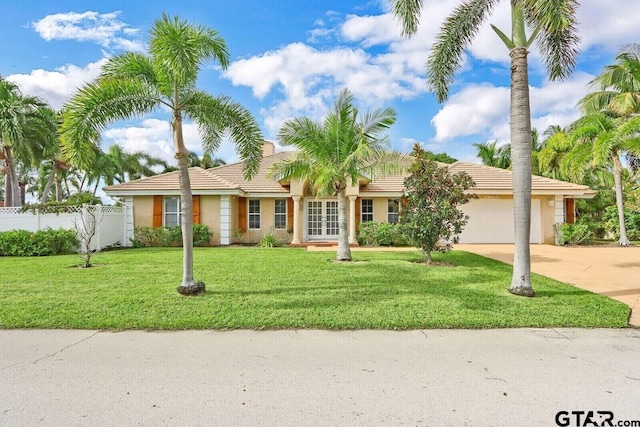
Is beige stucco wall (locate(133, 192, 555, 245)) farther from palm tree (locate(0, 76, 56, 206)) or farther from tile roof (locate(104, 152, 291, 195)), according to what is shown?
palm tree (locate(0, 76, 56, 206))

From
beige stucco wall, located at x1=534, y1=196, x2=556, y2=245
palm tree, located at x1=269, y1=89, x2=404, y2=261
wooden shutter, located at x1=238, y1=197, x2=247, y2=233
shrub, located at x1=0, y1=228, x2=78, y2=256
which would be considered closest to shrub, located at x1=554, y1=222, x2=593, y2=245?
beige stucco wall, located at x1=534, y1=196, x2=556, y2=245

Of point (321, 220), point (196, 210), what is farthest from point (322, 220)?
point (196, 210)

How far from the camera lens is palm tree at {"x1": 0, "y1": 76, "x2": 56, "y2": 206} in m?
16.6

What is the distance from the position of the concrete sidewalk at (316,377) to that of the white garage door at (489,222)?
13.6m

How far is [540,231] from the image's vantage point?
1817cm

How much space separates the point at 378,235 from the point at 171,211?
10.3m

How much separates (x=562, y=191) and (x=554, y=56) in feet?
36.8

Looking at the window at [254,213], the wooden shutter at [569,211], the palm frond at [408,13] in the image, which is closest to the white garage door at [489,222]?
the wooden shutter at [569,211]

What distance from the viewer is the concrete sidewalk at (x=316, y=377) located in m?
3.10

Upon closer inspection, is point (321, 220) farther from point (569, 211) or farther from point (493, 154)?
point (493, 154)

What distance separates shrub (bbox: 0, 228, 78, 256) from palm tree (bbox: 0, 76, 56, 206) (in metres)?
5.74

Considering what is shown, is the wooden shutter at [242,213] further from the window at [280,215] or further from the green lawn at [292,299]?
the green lawn at [292,299]

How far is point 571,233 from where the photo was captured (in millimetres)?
17250

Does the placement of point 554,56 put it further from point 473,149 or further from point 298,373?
point 473,149
